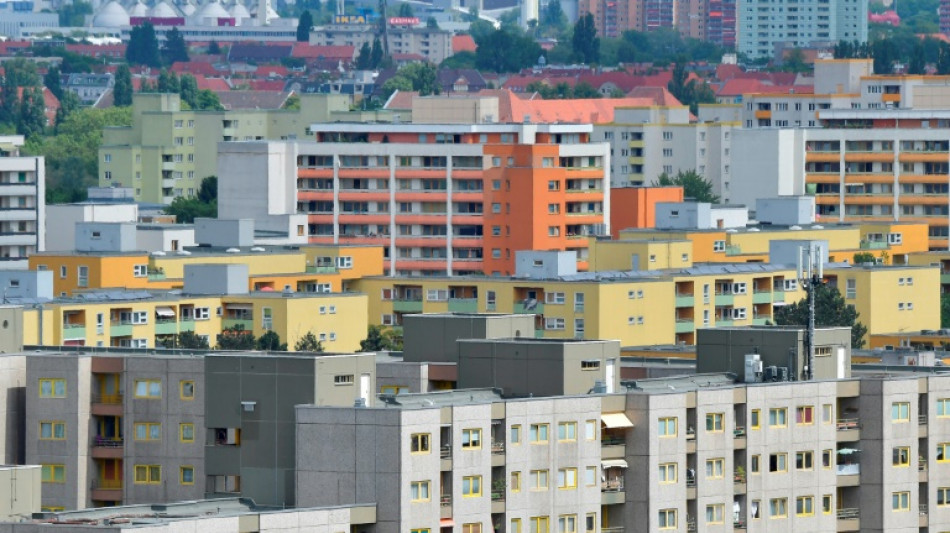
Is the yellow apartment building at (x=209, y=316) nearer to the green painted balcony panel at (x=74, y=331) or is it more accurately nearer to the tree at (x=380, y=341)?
the green painted balcony panel at (x=74, y=331)

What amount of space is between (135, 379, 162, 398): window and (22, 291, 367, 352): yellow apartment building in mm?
40566

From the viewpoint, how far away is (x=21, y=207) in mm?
166000

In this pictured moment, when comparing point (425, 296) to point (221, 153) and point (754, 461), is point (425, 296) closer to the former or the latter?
point (221, 153)

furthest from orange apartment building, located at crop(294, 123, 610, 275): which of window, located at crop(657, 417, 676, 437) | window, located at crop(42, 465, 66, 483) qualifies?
Result: window, located at crop(657, 417, 676, 437)

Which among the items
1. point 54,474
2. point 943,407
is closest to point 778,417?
point 943,407

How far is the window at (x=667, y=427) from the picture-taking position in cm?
6431

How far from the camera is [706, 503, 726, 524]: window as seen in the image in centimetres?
6525

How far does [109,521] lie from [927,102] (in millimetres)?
134932

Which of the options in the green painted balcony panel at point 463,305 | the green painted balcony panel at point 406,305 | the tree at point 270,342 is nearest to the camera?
the tree at point 270,342

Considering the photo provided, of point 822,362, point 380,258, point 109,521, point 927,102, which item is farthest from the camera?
point 927,102

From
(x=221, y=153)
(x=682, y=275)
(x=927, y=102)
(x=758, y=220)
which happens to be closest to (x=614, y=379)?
(x=682, y=275)

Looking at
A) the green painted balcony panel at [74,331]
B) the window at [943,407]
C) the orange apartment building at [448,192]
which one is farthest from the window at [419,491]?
the orange apartment building at [448,192]

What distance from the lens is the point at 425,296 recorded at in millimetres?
130000

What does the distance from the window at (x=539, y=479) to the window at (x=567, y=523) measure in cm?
69
